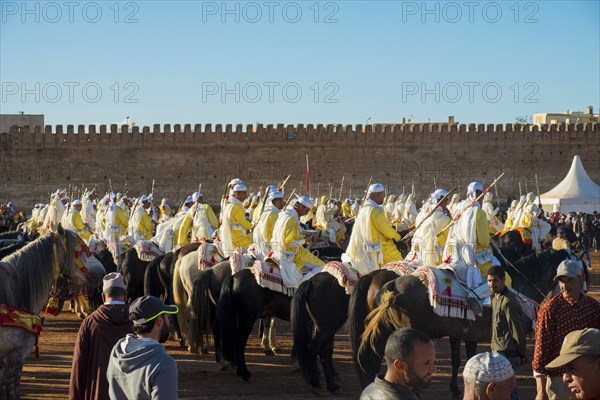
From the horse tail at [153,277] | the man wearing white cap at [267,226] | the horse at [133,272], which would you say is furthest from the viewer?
the horse at [133,272]

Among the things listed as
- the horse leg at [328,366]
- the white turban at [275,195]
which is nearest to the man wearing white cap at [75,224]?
the white turban at [275,195]

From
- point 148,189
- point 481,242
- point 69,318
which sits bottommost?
point 69,318

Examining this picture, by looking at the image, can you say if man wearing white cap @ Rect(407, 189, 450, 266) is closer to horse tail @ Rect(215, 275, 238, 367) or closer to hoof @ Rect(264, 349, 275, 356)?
horse tail @ Rect(215, 275, 238, 367)

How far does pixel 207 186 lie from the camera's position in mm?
50000

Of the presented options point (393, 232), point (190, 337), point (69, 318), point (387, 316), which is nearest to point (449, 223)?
point (393, 232)

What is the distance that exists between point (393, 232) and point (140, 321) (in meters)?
4.79

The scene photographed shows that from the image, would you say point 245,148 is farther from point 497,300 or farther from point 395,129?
point 497,300

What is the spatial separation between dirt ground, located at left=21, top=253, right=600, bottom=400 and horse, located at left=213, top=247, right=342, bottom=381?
0.89 ft

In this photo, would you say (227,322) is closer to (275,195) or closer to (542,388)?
(275,195)

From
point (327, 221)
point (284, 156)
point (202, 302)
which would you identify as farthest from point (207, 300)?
point (284, 156)

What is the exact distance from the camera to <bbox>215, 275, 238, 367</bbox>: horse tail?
10078 mm

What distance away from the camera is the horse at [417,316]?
25.5ft

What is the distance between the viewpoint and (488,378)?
404 centimetres

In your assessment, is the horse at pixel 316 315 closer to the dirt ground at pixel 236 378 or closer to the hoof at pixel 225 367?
the dirt ground at pixel 236 378
